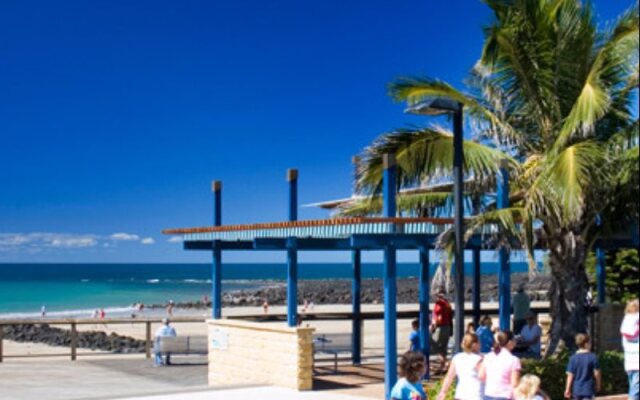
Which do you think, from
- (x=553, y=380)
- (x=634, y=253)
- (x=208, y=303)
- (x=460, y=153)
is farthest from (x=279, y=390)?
(x=208, y=303)

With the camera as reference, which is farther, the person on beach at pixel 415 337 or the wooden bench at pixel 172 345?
the wooden bench at pixel 172 345

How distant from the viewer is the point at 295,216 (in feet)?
58.8

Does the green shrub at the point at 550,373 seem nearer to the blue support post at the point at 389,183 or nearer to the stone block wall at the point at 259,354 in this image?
the blue support post at the point at 389,183

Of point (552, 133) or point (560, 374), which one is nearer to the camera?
point (560, 374)

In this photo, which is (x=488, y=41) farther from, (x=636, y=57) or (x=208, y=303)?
(x=208, y=303)

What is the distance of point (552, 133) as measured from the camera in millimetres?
14820

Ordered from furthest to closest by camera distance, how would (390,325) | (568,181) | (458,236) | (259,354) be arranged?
(259,354) → (390,325) → (568,181) → (458,236)

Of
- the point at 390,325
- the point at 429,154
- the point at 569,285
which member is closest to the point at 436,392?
the point at 390,325

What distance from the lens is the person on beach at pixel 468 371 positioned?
999 centimetres

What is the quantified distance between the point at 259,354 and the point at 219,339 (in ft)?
5.10

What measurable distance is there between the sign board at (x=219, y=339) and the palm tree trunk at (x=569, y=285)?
20.7 ft

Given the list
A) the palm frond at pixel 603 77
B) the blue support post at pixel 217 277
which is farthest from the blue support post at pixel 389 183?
the blue support post at pixel 217 277

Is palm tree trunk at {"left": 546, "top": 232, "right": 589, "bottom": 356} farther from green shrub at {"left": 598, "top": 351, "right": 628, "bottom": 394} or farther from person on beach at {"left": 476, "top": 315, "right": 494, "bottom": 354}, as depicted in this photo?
person on beach at {"left": 476, "top": 315, "right": 494, "bottom": 354}

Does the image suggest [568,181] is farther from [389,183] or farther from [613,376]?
[613,376]
